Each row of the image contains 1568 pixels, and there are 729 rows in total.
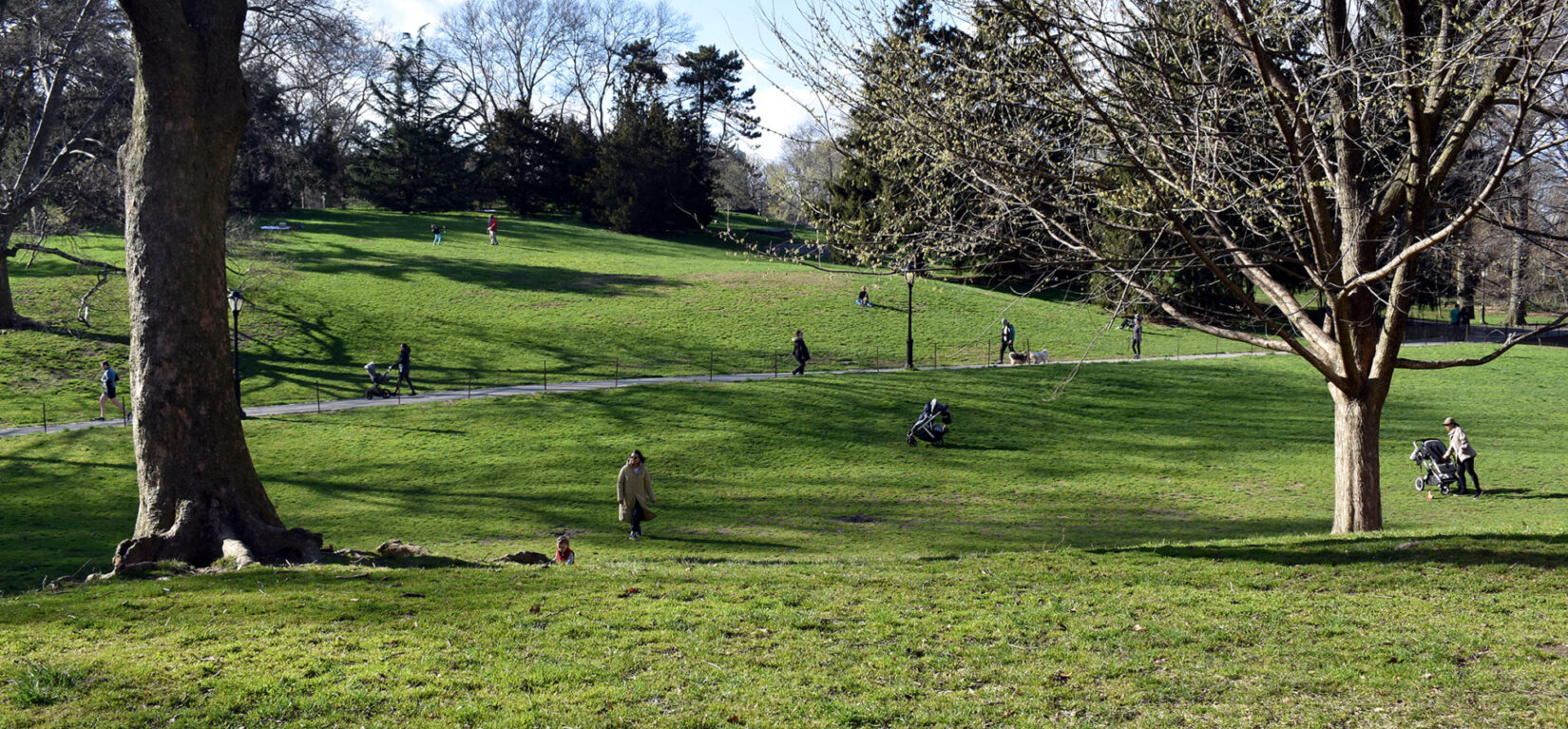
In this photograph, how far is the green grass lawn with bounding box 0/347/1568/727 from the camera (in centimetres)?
570

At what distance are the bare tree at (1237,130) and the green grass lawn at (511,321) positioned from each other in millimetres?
16800

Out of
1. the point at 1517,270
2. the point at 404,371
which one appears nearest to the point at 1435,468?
the point at 1517,270

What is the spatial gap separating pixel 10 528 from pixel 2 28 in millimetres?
16516

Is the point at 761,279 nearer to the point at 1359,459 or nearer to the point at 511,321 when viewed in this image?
the point at 511,321

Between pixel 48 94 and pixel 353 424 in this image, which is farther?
pixel 48 94

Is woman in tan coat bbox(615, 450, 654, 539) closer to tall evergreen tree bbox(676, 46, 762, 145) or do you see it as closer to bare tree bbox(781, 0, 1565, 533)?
bare tree bbox(781, 0, 1565, 533)

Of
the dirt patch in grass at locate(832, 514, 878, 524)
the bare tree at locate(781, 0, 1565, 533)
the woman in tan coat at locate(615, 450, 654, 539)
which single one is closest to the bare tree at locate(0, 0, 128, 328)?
the woman in tan coat at locate(615, 450, 654, 539)

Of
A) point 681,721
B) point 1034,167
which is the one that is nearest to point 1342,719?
point 681,721

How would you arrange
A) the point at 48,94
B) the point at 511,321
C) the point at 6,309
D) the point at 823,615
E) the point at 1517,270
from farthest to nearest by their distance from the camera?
the point at 511,321
the point at 6,309
the point at 48,94
the point at 1517,270
the point at 823,615

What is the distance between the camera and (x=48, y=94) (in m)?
30.0

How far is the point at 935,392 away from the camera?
29.2 m

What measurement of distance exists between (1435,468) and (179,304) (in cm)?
2108

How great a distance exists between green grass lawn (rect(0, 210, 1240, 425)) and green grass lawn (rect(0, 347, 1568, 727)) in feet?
40.9

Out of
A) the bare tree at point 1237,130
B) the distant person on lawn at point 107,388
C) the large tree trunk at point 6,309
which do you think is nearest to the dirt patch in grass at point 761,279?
the distant person on lawn at point 107,388
